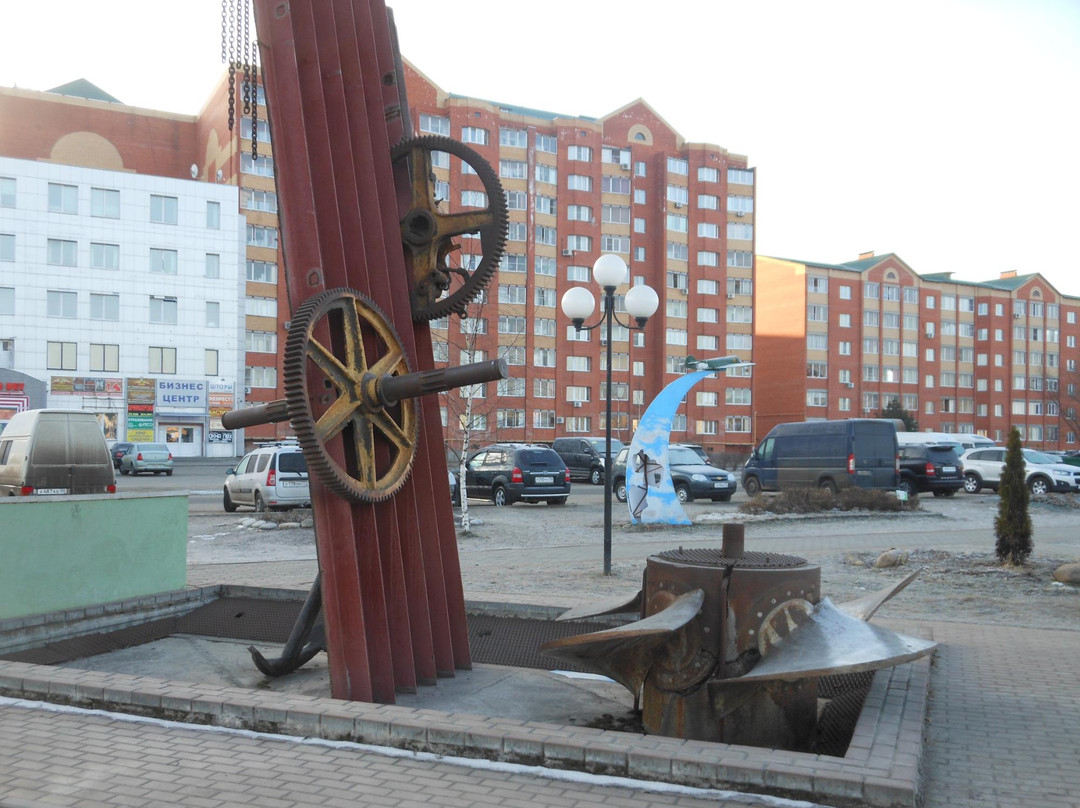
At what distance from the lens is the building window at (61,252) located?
2130 inches

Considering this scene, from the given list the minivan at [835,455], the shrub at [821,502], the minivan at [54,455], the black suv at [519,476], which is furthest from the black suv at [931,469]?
the minivan at [54,455]

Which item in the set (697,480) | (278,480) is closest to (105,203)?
(278,480)

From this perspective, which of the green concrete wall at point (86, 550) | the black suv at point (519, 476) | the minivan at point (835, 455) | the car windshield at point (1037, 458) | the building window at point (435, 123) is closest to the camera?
the green concrete wall at point (86, 550)

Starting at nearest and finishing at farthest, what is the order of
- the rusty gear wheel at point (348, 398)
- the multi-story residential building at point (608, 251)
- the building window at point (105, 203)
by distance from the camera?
the rusty gear wheel at point (348, 398), the building window at point (105, 203), the multi-story residential building at point (608, 251)

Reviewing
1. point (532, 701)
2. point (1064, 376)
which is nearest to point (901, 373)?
point (1064, 376)

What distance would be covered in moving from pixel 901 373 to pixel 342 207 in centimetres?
8830

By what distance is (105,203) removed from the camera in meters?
55.4

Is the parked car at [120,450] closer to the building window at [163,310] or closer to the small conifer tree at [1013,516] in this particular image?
the building window at [163,310]

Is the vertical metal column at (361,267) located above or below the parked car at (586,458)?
above

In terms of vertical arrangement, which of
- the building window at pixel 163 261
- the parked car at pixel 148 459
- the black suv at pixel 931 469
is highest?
the building window at pixel 163 261

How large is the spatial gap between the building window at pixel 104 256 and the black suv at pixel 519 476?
37.7 metres

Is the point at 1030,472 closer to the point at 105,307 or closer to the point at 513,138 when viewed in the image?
the point at 105,307

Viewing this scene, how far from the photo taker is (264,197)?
208ft

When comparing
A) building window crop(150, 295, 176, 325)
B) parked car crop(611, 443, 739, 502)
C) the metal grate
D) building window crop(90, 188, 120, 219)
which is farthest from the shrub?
building window crop(90, 188, 120, 219)
